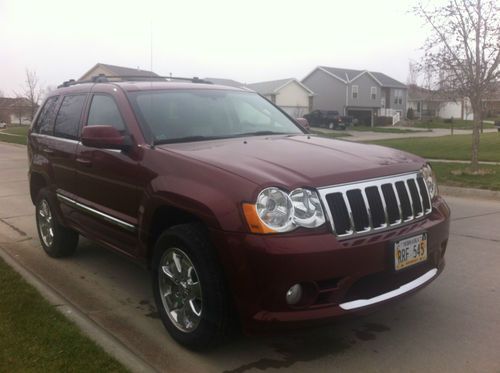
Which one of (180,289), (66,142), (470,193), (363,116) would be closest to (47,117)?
(66,142)

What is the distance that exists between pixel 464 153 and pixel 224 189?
15206 millimetres

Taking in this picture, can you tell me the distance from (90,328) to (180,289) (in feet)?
2.61

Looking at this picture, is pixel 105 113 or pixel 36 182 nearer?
pixel 105 113

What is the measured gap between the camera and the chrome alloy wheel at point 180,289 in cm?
Result: 337

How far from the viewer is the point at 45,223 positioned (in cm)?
582

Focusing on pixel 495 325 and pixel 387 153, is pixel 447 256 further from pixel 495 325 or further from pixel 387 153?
pixel 387 153

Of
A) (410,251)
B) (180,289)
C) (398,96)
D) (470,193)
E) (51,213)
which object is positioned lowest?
(470,193)

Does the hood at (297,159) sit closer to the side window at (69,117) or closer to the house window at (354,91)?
the side window at (69,117)

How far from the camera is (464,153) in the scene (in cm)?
1653

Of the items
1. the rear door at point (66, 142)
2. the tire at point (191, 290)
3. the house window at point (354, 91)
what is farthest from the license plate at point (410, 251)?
the house window at point (354, 91)

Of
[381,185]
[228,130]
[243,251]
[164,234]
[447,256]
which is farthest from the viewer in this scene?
[447,256]

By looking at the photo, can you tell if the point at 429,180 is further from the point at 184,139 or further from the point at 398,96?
the point at 398,96

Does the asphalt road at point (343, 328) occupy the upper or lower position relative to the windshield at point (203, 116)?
lower

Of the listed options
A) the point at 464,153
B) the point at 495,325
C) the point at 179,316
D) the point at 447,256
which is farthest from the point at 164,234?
the point at 464,153
